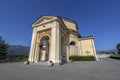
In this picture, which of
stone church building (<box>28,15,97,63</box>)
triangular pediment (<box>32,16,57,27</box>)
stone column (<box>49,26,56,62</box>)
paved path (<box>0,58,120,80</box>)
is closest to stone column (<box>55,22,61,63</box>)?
stone church building (<box>28,15,97,63</box>)

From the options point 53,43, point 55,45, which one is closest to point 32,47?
point 53,43

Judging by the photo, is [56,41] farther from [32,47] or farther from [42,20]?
[42,20]

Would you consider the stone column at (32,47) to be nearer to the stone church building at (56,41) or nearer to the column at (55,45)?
the stone church building at (56,41)

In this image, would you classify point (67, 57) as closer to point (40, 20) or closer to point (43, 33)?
point (43, 33)

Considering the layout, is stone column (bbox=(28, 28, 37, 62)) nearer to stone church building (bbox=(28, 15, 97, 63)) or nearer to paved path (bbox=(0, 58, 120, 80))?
stone church building (bbox=(28, 15, 97, 63))

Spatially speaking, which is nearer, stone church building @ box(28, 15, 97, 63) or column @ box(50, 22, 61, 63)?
column @ box(50, 22, 61, 63)

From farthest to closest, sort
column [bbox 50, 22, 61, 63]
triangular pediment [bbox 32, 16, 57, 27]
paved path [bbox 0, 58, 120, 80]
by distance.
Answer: triangular pediment [bbox 32, 16, 57, 27]
column [bbox 50, 22, 61, 63]
paved path [bbox 0, 58, 120, 80]

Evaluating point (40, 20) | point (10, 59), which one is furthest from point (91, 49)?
point (10, 59)

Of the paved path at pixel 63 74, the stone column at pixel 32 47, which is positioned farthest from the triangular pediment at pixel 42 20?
the paved path at pixel 63 74

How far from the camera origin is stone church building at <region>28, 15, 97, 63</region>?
53.5 ft

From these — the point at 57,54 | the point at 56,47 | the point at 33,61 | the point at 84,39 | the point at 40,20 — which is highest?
the point at 40,20

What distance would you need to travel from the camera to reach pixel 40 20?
20.4m

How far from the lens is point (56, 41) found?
53.4 feet

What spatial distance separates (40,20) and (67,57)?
10.3 metres
